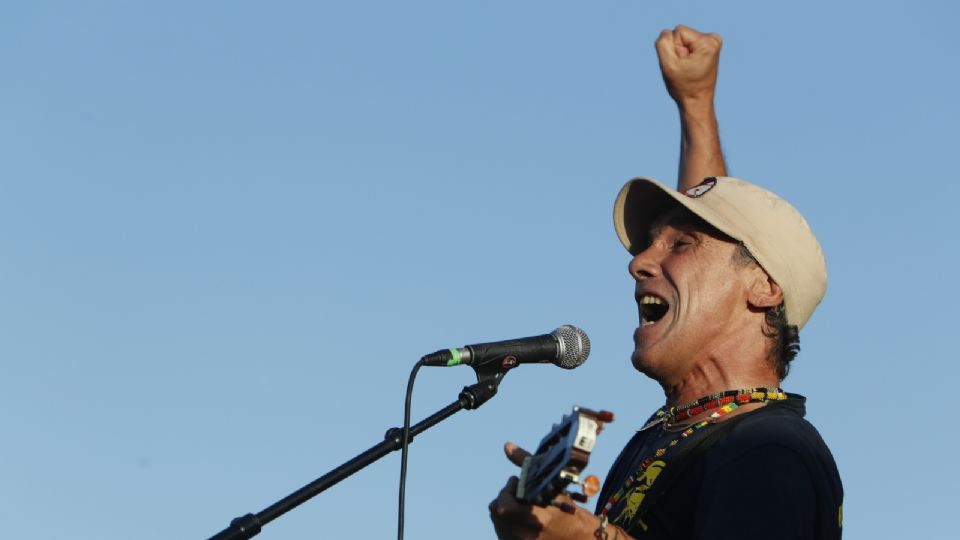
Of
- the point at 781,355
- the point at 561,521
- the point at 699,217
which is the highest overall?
the point at 699,217

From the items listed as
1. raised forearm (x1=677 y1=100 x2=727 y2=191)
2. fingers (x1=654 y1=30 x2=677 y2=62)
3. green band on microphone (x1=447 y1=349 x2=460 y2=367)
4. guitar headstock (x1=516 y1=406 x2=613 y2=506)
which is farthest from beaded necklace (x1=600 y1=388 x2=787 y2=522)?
fingers (x1=654 y1=30 x2=677 y2=62)

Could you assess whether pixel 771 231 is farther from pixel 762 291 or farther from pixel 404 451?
pixel 404 451

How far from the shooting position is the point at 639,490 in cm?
507

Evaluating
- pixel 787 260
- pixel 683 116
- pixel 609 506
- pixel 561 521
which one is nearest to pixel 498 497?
pixel 561 521

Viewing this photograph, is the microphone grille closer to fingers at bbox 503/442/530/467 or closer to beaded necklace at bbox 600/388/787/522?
beaded necklace at bbox 600/388/787/522

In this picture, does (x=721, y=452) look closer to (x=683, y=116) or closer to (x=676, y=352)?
(x=676, y=352)

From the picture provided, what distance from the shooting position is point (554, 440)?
3.97 metres

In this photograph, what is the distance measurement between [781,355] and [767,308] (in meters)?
0.18

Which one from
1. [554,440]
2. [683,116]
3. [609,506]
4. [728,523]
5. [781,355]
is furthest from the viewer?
[683,116]

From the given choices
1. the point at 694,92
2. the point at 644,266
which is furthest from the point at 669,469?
the point at 694,92

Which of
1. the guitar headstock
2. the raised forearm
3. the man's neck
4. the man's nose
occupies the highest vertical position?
the raised forearm

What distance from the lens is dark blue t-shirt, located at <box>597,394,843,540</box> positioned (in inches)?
179

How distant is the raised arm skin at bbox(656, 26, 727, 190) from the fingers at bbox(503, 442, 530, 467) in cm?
258

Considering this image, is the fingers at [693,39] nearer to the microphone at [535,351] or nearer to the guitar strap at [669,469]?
the microphone at [535,351]
